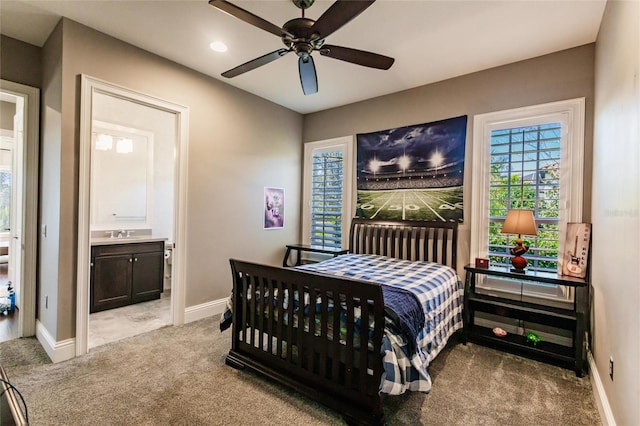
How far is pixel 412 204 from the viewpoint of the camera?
4.02m

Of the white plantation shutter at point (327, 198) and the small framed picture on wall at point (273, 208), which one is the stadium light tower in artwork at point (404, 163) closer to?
the white plantation shutter at point (327, 198)

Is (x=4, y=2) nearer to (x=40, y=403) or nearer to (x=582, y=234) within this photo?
(x=40, y=403)

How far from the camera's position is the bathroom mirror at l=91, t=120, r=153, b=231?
175 inches

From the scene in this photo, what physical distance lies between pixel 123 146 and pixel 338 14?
165 inches

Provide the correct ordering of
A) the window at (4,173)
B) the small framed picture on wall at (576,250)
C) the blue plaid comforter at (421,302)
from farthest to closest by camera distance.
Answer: the window at (4,173) → the small framed picture on wall at (576,250) → the blue plaid comforter at (421,302)

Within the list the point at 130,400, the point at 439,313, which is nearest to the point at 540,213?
the point at 439,313

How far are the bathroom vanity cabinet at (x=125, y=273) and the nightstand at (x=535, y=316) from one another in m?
4.15

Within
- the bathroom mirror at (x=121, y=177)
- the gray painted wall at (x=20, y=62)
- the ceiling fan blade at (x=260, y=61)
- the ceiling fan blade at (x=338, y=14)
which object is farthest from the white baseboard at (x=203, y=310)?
the ceiling fan blade at (x=338, y=14)

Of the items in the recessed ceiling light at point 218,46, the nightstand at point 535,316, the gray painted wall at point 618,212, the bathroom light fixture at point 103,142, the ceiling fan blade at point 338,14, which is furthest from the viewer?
the bathroom light fixture at point 103,142

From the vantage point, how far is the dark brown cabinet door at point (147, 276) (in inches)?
167

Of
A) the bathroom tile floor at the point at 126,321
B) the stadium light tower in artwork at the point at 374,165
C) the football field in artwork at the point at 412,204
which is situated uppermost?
the stadium light tower in artwork at the point at 374,165

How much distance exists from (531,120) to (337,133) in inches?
99.3

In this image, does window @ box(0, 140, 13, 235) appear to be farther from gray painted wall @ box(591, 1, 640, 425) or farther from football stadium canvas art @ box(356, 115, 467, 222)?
gray painted wall @ box(591, 1, 640, 425)

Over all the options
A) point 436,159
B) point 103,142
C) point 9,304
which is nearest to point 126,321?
point 9,304
